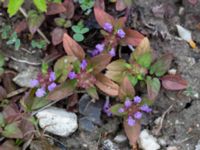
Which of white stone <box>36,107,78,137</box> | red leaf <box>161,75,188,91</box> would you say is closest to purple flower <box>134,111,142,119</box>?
red leaf <box>161,75,188,91</box>

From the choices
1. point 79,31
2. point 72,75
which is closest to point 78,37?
point 79,31

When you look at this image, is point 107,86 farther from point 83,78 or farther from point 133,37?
point 133,37

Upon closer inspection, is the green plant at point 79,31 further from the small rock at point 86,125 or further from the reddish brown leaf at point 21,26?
the small rock at point 86,125

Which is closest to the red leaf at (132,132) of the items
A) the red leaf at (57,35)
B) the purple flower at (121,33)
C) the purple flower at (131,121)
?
the purple flower at (131,121)

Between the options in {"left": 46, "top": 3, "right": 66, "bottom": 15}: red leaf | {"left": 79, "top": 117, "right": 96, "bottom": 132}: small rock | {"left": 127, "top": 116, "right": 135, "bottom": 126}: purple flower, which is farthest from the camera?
{"left": 46, "top": 3, "right": 66, "bottom": 15}: red leaf

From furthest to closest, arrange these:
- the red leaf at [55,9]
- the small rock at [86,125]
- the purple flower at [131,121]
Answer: the red leaf at [55,9]
the small rock at [86,125]
the purple flower at [131,121]

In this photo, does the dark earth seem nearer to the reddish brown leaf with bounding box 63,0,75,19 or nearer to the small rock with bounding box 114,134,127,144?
the small rock with bounding box 114,134,127,144

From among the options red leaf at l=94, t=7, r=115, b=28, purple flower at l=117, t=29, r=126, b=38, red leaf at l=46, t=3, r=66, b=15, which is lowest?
purple flower at l=117, t=29, r=126, b=38
